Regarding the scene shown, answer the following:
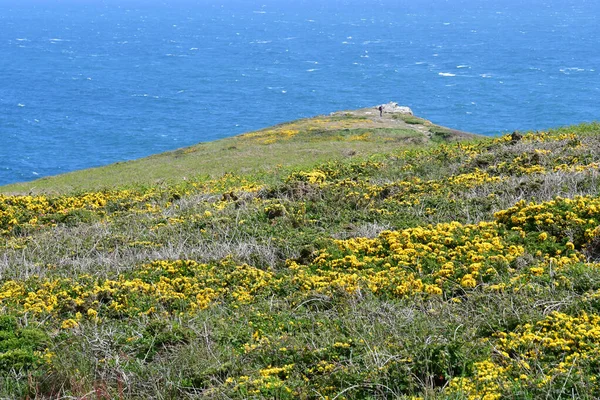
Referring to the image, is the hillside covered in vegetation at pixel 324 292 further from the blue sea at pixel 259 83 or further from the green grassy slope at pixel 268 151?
the blue sea at pixel 259 83

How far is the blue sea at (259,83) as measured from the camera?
3098 inches

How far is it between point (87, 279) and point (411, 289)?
503cm

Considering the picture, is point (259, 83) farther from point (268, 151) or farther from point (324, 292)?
point (324, 292)

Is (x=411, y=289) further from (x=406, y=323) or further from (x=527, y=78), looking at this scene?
(x=527, y=78)

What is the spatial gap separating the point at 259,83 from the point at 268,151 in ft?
243

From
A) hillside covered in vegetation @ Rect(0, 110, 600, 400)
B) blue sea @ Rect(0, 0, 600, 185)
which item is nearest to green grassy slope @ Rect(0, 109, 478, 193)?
hillside covered in vegetation @ Rect(0, 110, 600, 400)

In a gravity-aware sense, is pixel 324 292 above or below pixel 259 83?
above

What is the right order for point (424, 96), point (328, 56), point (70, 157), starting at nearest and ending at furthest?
point (70, 157), point (424, 96), point (328, 56)

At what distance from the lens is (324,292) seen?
29.4 ft

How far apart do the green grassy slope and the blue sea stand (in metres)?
30.7

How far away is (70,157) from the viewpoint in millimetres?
71812

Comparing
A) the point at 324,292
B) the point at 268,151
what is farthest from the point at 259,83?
the point at 324,292

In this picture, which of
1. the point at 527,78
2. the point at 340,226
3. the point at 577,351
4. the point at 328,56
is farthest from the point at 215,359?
the point at 328,56

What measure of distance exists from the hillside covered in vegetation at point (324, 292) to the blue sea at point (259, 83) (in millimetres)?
55965
